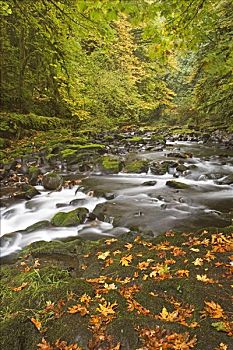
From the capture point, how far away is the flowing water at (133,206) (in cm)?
632

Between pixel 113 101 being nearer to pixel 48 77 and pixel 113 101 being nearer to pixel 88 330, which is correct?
pixel 48 77

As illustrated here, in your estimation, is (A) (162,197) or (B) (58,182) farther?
(B) (58,182)

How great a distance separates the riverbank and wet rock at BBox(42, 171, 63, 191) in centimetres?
453

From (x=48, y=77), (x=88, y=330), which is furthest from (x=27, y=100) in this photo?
(x=88, y=330)

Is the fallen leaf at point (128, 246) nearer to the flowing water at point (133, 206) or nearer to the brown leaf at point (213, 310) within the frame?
the flowing water at point (133, 206)

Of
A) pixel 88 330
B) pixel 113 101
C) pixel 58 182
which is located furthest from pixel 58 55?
pixel 88 330

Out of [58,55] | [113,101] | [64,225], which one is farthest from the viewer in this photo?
[113,101]

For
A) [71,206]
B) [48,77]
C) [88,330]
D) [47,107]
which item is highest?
[48,77]

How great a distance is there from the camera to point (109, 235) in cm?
616

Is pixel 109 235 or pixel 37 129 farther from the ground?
pixel 37 129

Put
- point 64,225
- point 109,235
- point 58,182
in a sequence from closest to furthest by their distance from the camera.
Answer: point 109,235 → point 64,225 → point 58,182

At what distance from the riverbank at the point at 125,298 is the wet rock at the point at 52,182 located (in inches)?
178

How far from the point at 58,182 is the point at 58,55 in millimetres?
5408

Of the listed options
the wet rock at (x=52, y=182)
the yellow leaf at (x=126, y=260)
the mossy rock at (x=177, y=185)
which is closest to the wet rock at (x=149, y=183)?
the mossy rock at (x=177, y=185)
